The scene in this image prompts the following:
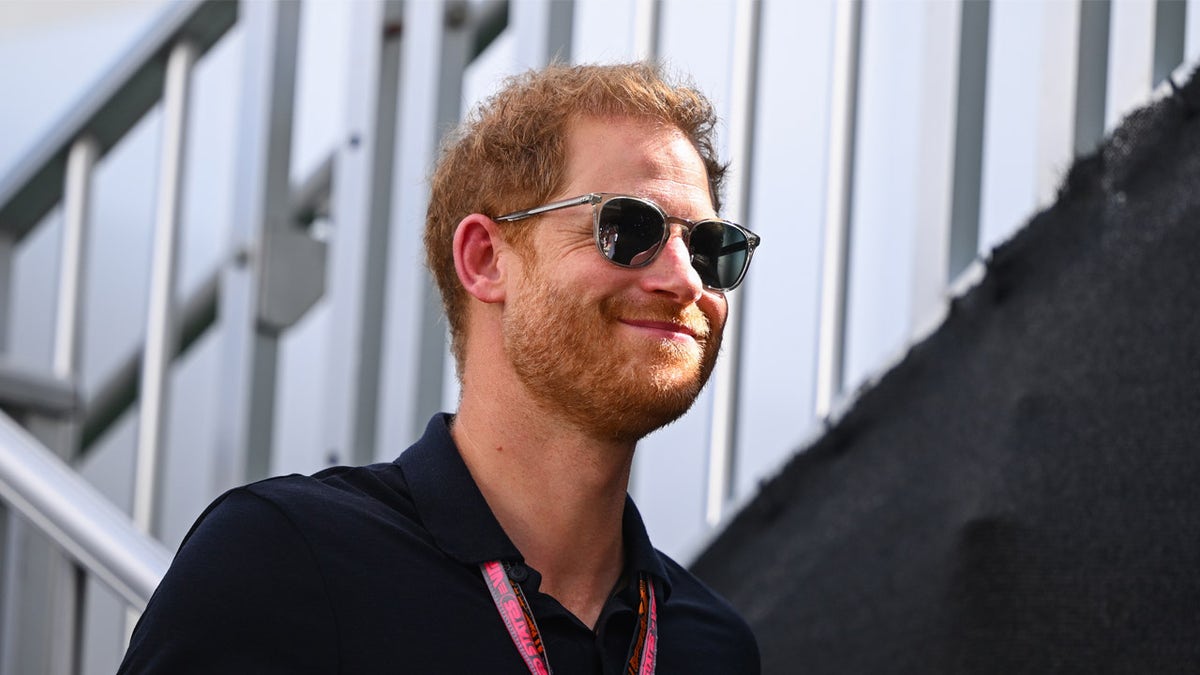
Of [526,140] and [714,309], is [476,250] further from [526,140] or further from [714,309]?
[714,309]

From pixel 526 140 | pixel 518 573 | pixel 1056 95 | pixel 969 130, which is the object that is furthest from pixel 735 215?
pixel 518 573

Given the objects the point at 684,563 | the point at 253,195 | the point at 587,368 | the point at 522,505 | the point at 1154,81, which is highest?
the point at 1154,81

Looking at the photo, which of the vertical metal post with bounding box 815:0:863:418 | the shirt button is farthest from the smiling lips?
the vertical metal post with bounding box 815:0:863:418

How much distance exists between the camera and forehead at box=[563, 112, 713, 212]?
55.5 inches

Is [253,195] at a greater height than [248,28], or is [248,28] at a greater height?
[248,28]

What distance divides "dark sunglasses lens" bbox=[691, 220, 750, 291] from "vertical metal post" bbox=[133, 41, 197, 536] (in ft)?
4.56

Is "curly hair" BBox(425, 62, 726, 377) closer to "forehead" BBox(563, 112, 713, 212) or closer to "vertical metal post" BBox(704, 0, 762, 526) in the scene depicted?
"forehead" BBox(563, 112, 713, 212)

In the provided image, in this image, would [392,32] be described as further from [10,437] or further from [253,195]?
[10,437]

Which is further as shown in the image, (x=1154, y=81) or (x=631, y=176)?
(x=1154, y=81)

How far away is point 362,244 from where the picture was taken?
241cm

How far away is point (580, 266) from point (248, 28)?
1.38 metres

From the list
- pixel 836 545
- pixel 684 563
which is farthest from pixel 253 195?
pixel 836 545

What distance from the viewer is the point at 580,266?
136cm

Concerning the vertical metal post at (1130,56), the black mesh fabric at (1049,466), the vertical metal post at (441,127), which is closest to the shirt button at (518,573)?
the black mesh fabric at (1049,466)
